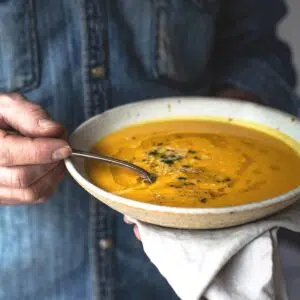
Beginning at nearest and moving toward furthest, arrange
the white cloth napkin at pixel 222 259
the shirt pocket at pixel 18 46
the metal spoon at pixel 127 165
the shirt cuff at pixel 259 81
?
the white cloth napkin at pixel 222 259 → the metal spoon at pixel 127 165 → the shirt pocket at pixel 18 46 → the shirt cuff at pixel 259 81

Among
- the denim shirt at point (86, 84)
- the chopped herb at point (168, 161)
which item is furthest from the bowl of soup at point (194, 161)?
the denim shirt at point (86, 84)

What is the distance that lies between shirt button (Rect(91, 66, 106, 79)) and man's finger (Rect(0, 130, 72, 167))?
0.87 feet

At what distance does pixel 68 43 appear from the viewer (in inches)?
38.3

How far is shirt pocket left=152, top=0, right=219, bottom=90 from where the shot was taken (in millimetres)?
A: 1041

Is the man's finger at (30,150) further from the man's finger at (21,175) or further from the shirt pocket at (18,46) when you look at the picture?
the shirt pocket at (18,46)

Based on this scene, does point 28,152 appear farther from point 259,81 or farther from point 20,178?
point 259,81

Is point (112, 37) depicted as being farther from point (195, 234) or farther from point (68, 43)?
point (195, 234)

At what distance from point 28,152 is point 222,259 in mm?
257

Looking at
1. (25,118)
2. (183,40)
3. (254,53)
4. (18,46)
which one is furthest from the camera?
(254,53)

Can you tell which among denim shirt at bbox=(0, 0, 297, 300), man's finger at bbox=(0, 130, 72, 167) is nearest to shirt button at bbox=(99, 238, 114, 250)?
denim shirt at bbox=(0, 0, 297, 300)

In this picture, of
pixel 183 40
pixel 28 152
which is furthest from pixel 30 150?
pixel 183 40

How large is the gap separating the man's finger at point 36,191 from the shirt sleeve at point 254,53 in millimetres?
489

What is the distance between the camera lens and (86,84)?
985mm

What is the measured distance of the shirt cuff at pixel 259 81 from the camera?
1.17 m
